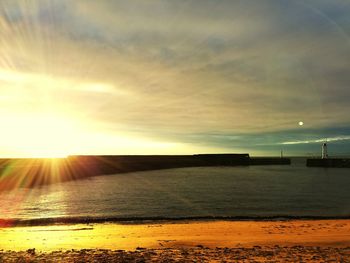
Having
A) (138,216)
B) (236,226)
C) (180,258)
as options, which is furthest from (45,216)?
(180,258)

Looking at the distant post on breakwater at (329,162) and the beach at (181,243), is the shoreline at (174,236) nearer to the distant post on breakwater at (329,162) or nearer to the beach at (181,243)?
the beach at (181,243)

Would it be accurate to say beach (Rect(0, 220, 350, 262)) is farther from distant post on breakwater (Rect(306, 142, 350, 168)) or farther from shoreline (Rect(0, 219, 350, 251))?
distant post on breakwater (Rect(306, 142, 350, 168))

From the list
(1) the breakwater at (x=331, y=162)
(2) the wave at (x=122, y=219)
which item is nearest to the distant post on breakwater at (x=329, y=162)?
(1) the breakwater at (x=331, y=162)

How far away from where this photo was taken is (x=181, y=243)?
1639 centimetres

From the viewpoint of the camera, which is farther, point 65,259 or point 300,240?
point 300,240

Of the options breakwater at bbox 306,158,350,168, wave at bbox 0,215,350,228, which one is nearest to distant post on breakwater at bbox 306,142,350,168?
breakwater at bbox 306,158,350,168

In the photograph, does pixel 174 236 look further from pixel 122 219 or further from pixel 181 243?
pixel 122 219

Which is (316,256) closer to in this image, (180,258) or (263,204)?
(180,258)

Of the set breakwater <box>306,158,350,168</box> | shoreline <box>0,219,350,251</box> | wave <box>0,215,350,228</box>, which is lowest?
wave <box>0,215,350,228</box>

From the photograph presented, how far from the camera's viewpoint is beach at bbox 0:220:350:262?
12.5 metres

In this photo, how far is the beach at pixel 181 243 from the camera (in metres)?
12.5

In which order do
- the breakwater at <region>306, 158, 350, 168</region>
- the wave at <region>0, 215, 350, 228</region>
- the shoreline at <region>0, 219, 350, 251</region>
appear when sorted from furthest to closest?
the breakwater at <region>306, 158, 350, 168</region> → the wave at <region>0, 215, 350, 228</region> → the shoreline at <region>0, 219, 350, 251</region>

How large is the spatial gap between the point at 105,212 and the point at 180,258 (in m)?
19.2

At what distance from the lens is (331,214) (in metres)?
30.0
